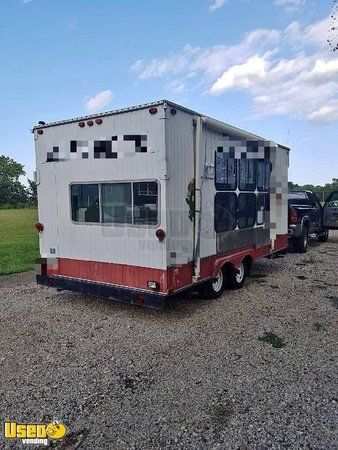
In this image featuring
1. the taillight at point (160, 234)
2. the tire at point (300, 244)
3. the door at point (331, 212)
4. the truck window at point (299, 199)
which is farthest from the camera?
the door at point (331, 212)

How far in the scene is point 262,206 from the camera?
25.4 ft

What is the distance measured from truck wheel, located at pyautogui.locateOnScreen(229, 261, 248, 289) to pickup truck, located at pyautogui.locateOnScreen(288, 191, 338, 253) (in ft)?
15.0

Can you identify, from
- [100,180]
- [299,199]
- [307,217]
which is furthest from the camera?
[299,199]

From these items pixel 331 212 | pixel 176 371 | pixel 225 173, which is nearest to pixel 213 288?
pixel 225 173

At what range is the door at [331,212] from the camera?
43.1 feet

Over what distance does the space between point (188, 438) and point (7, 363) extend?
2.47 m

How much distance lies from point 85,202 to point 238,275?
350 centimetres

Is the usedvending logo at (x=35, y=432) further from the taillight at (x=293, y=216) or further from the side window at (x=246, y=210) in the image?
the taillight at (x=293, y=216)

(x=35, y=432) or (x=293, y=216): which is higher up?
(x=293, y=216)

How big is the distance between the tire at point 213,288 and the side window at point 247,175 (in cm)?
186

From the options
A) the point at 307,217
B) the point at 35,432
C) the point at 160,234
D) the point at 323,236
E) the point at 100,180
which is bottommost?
the point at 35,432

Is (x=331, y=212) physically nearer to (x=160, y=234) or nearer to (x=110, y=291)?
(x=160, y=234)

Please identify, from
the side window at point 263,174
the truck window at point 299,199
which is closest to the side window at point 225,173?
the side window at point 263,174

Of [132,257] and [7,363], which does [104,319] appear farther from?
[7,363]
